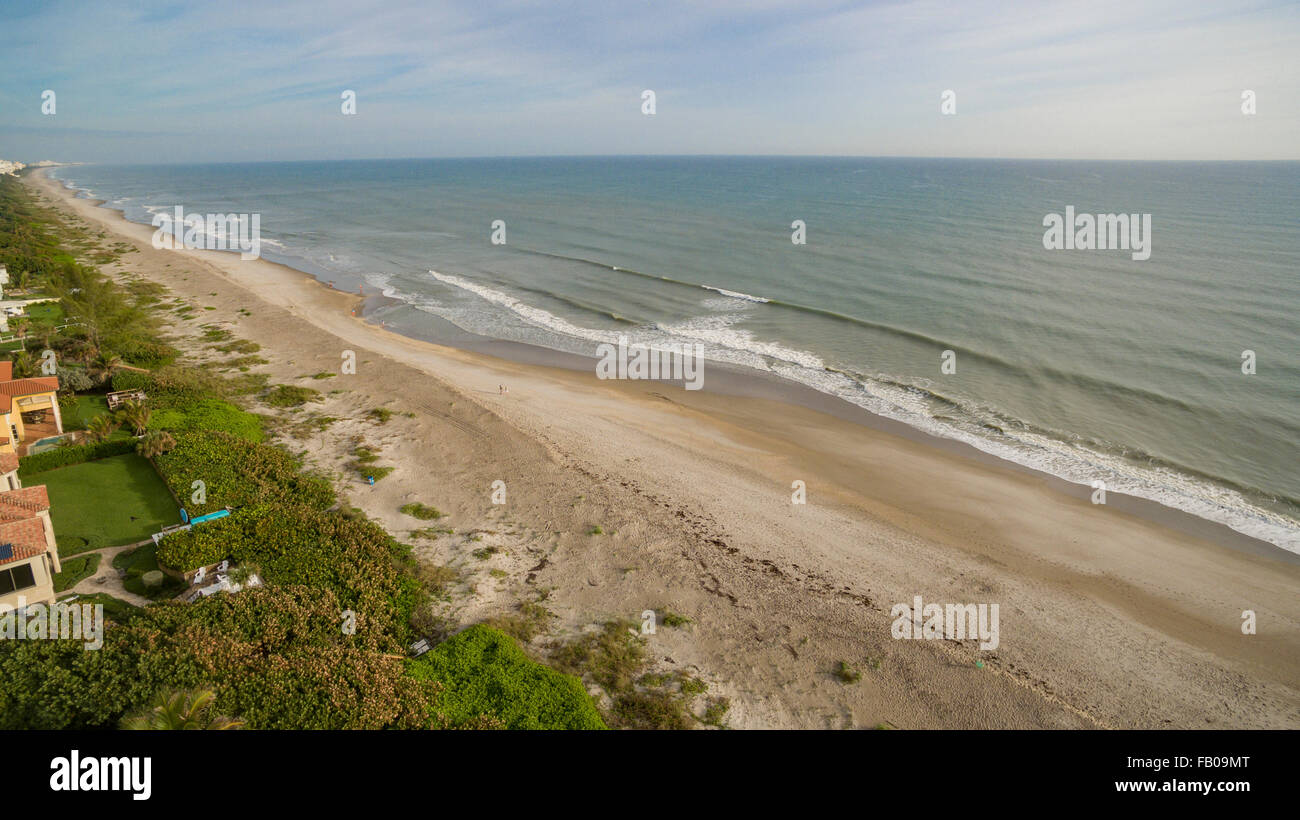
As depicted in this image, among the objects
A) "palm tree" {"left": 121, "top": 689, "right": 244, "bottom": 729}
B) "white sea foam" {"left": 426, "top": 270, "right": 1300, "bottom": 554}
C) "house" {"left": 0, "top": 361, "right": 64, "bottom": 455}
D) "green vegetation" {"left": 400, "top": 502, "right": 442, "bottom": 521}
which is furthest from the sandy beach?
"house" {"left": 0, "top": 361, "right": 64, "bottom": 455}

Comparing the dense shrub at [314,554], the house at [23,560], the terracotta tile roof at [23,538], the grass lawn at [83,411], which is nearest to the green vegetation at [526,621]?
the dense shrub at [314,554]

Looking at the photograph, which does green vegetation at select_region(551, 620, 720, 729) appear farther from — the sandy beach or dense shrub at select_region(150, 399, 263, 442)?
dense shrub at select_region(150, 399, 263, 442)

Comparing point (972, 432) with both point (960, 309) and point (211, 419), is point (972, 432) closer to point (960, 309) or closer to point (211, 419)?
point (960, 309)

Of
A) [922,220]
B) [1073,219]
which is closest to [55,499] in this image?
[922,220]

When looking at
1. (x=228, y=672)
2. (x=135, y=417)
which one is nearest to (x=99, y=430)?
(x=135, y=417)

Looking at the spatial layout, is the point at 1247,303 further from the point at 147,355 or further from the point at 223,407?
the point at 147,355

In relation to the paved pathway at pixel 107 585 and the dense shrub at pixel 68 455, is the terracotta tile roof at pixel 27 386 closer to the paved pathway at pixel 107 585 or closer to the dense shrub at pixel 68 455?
the dense shrub at pixel 68 455

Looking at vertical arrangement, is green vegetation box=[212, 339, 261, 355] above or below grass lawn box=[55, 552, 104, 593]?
above
